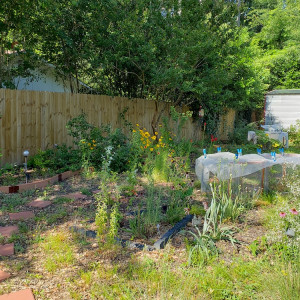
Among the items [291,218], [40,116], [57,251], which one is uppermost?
[40,116]

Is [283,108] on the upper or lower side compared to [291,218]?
upper

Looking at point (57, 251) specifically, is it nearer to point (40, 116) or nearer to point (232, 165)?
point (232, 165)

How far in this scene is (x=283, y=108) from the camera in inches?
609

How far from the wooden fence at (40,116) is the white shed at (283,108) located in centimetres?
897

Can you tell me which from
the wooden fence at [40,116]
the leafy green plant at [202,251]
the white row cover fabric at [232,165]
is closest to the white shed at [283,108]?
the wooden fence at [40,116]

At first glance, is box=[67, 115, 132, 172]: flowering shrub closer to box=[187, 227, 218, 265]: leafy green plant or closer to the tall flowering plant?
box=[187, 227, 218, 265]: leafy green plant

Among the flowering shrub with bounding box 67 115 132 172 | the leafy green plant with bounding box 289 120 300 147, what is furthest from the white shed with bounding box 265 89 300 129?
the flowering shrub with bounding box 67 115 132 172

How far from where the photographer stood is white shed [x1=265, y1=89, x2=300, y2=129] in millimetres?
15148

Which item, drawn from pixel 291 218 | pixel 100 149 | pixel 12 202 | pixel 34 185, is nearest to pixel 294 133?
pixel 100 149

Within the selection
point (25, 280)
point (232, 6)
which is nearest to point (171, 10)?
point (232, 6)

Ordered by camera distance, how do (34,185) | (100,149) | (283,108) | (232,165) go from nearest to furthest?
1. (232,165)
2. (34,185)
3. (100,149)
4. (283,108)

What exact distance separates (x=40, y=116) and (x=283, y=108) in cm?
1188

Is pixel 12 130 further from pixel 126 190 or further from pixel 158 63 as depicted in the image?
pixel 158 63

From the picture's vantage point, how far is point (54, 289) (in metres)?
2.50
